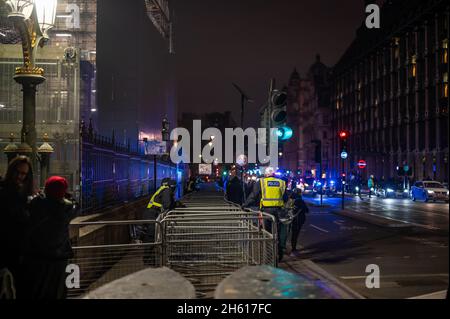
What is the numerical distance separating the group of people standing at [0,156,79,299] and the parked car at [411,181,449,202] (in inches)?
1491

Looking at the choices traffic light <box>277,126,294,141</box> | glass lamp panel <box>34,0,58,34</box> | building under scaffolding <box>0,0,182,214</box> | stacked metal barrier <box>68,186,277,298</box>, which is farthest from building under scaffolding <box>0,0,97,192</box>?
glass lamp panel <box>34,0,58,34</box>

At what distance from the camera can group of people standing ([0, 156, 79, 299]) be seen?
4859mm

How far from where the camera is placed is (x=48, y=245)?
5.28 metres

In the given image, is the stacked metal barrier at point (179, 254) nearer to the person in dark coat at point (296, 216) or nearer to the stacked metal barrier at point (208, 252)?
the stacked metal barrier at point (208, 252)

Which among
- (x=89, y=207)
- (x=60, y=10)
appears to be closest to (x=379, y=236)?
(x=89, y=207)

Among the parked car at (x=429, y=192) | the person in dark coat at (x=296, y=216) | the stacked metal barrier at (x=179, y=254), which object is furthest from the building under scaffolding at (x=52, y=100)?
the parked car at (x=429, y=192)

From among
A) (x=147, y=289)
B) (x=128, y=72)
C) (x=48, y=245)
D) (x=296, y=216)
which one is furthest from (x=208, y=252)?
(x=128, y=72)

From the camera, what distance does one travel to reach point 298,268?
1097 cm

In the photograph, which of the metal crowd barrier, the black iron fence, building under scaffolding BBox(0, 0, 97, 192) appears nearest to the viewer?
the metal crowd barrier

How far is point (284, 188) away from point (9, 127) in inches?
361

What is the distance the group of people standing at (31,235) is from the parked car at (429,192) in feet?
124

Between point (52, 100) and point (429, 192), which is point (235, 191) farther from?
point (429, 192)

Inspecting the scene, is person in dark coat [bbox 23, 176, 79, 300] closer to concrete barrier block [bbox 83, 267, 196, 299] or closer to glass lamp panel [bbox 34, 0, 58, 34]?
concrete barrier block [bbox 83, 267, 196, 299]

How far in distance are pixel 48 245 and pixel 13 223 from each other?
0.51 meters
